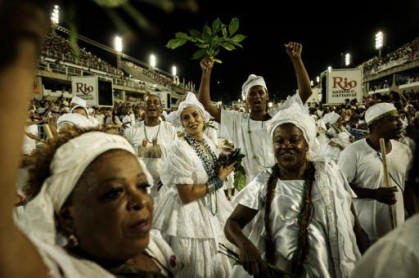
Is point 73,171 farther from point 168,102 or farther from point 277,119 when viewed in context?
point 168,102

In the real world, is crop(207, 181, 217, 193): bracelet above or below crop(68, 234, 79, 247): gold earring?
below

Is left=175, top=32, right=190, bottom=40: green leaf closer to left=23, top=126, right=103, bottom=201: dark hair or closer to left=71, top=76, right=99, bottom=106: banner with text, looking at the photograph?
left=23, top=126, right=103, bottom=201: dark hair

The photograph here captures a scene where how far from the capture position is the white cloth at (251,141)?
5.65 meters

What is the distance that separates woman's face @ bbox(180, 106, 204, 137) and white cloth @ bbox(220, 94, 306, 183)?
69 centimetres

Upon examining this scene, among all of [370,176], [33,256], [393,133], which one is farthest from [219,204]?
[33,256]

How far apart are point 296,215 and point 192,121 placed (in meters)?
2.47

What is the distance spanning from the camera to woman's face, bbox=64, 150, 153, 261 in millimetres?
1736

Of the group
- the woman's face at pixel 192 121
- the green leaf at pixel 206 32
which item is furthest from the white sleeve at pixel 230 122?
the green leaf at pixel 206 32

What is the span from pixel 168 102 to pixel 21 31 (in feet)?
74.2

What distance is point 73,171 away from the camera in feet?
5.72

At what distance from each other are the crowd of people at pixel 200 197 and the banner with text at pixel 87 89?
7226 mm

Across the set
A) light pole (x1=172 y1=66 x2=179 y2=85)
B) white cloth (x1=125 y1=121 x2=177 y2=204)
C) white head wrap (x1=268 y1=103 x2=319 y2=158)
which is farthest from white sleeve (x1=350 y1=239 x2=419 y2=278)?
light pole (x1=172 y1=66 x2=179 y2=85)

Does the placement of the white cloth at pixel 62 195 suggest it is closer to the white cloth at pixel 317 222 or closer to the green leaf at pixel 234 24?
the white cloth at pixel 317 222

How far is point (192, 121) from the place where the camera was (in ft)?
17.3
